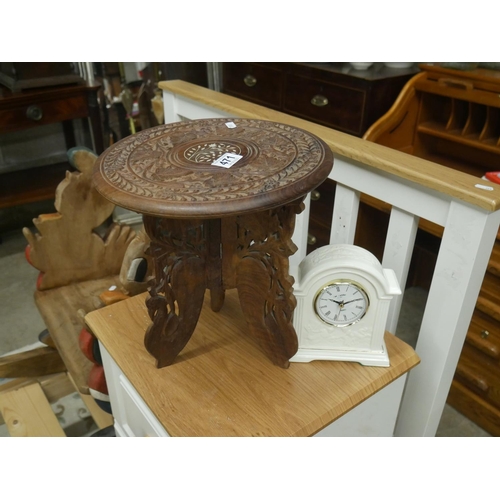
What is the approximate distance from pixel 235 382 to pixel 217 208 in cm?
40

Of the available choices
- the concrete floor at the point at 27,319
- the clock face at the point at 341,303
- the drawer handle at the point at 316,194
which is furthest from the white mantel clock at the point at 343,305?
the drawer handle at the point at 316,194

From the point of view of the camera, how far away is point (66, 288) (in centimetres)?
154

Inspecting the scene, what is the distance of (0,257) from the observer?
2545 mm

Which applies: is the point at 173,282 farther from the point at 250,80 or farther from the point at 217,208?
the point at 250,80

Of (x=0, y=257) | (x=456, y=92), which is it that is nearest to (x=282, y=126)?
(x=456, y=92)

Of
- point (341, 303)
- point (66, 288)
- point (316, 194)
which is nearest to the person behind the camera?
point (341, 303)

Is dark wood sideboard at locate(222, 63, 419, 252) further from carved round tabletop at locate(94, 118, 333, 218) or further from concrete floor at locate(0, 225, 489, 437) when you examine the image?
carved round tabletop at locate(94, 118, 333, 218)

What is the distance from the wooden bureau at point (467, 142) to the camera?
4.89 feet

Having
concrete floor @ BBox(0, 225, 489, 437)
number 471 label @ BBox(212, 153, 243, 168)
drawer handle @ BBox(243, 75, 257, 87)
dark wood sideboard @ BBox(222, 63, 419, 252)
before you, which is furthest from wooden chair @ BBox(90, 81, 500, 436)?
drawer handle @ BBox(243, 75, 257, 87)

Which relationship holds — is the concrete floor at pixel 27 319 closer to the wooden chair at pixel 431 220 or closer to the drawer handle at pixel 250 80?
the wooden chair at pixel 431 220

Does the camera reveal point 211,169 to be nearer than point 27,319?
Yes

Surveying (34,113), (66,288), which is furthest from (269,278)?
(34,113)

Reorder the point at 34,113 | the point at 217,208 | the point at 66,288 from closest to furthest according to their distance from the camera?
the point at 217,208 → the point at 66,288 → the point at 34,113

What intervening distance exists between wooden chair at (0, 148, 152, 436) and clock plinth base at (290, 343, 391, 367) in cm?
49
